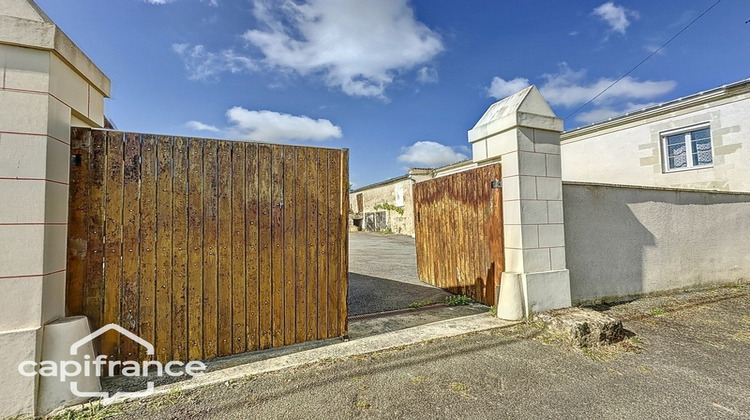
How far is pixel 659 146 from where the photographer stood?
846 centimetres

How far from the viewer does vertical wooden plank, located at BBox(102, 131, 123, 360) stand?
255cm

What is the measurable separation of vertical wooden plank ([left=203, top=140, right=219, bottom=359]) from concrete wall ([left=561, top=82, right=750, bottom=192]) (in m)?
10.6

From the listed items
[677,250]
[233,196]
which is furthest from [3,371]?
[677,250]

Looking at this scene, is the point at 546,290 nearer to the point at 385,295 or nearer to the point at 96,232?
the point at 385,295

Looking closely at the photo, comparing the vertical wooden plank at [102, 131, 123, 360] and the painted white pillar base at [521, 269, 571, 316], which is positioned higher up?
the vertical wooden plank at [102, 131, 123, 360]

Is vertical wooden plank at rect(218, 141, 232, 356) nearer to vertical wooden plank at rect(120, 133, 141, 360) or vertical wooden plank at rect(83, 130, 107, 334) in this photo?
vertical wooden plank at rect(120, 133, 141, 360)

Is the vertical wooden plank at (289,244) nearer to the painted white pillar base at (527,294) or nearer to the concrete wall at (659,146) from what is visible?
the painted white pillar base at (527,294)

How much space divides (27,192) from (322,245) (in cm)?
220

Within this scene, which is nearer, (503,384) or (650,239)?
(503,384)

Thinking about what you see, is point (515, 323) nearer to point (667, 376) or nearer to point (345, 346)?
point (667, 376)

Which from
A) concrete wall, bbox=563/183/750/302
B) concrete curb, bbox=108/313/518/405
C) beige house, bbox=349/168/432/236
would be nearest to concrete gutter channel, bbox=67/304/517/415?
→ concrete curb, bbox=108/313/518/405

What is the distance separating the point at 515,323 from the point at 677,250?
392 centimetres

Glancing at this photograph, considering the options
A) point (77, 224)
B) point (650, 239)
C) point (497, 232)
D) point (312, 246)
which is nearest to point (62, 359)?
point (77, 224)

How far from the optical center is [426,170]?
1692cm
